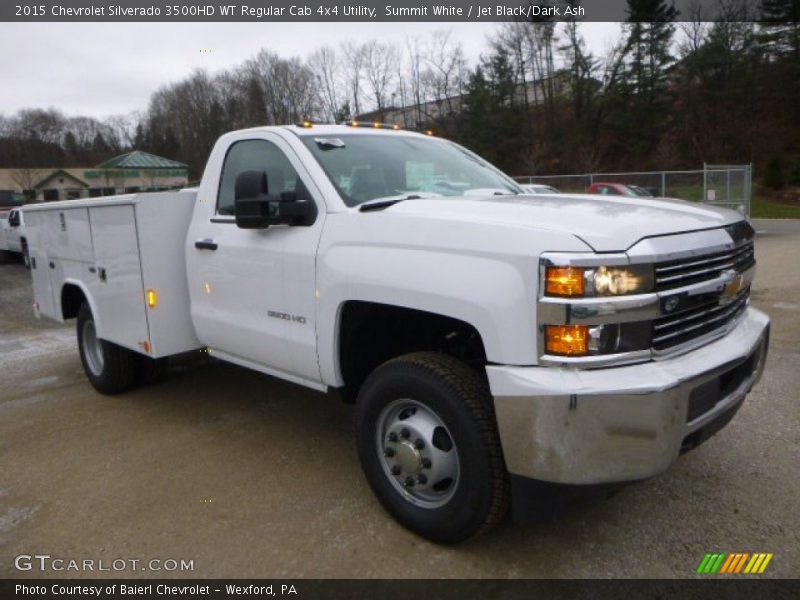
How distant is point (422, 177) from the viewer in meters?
3.92

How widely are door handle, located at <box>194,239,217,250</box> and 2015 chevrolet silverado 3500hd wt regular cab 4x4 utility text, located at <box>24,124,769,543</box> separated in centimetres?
2

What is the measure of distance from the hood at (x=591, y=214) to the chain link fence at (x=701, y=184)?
15.1 meters

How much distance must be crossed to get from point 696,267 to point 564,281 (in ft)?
2.26

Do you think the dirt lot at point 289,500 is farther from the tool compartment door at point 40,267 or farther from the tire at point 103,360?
the tool compartment door at point 40,267

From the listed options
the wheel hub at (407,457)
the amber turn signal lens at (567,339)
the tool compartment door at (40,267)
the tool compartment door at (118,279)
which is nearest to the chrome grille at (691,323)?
the amber turn signal lens at (567,339)

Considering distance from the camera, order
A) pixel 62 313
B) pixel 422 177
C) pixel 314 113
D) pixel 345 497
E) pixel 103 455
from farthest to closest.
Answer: pixel 314 113, pixel 62 313, pixel 103 455, pixel 422 177, pixel 345 497

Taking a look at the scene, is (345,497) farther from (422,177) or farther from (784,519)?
(784,519)

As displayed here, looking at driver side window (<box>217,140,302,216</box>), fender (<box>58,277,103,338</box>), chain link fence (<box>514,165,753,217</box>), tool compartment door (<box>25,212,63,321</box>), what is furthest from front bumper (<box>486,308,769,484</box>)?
chain link fence (<box>514,165,753,217</box>)

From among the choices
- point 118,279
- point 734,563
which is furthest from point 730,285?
point 118,279

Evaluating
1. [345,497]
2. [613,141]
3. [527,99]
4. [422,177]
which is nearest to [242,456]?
[345,497]

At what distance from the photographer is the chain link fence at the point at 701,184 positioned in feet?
63.6

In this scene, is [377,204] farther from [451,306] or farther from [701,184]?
[701,184]
